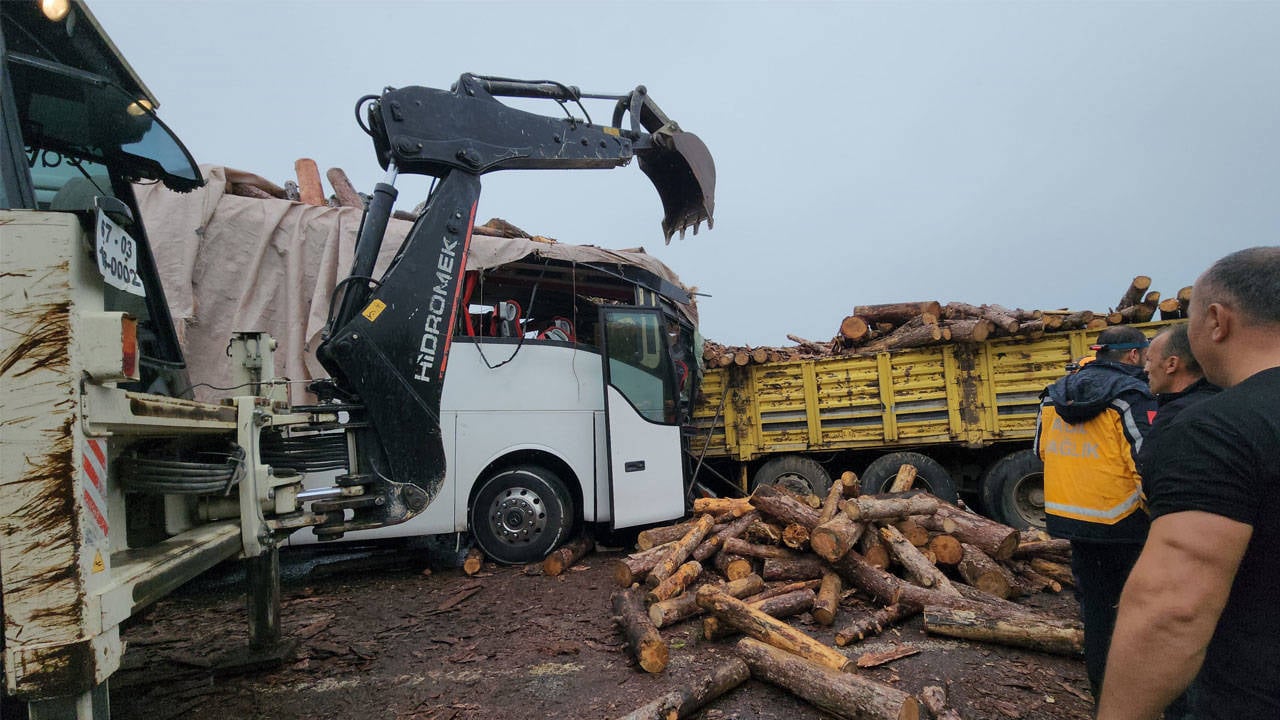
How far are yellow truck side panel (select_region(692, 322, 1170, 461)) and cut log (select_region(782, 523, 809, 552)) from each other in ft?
7.43

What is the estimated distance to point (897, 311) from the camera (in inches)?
322

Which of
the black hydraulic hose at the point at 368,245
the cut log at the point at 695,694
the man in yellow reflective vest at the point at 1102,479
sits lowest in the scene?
the cut log at the point at 695,694

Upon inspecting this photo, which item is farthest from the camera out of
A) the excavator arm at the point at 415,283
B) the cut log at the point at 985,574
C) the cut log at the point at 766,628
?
the cut log at the point at 985,574

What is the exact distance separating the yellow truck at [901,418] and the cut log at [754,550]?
5.88 ft

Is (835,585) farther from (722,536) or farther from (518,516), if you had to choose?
(518,516)

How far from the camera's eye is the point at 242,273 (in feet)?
19.2

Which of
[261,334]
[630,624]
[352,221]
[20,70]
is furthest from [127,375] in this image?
[352,221]

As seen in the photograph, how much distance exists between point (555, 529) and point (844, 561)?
262 cm

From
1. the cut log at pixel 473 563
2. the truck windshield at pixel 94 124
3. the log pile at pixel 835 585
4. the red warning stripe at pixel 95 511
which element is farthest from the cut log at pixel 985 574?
the truck windshield at pixel 94 124

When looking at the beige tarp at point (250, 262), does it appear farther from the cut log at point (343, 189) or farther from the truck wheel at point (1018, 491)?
the truck wheel at point (1018, 491)

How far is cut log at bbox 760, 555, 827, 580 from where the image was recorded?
4.75m

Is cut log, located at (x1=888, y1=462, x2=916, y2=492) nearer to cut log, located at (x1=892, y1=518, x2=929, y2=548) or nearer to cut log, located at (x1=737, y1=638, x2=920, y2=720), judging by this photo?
cut log, located at (x1=892, y1=518, x2=929, y2=548)

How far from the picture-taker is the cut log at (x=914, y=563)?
4543 millimetres

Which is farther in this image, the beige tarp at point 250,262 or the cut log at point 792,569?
the beige tarp at point 250,262
